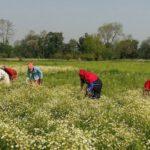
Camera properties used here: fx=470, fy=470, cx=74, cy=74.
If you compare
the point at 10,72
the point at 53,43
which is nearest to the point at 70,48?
the point at 53,43

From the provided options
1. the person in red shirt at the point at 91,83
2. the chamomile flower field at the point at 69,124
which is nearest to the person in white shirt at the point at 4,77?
the chamomile flower field at the point at 69,124

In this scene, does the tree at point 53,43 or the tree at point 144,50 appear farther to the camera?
the tree at point 144,50

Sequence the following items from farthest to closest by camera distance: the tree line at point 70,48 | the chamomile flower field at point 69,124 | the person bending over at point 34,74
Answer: the tree line at point 70,48, the person bending over at point 34,74, the chamomile flower field at point 69,124

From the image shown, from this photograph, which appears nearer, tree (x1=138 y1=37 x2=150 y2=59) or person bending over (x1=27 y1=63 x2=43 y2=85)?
person bending over (x1=27 y1=63 x2=43 y2=85)

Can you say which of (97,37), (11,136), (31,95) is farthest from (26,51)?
(11,136)

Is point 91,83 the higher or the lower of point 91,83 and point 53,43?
the lower

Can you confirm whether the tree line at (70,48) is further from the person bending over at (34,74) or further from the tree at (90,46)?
the person bending over at (34,74)

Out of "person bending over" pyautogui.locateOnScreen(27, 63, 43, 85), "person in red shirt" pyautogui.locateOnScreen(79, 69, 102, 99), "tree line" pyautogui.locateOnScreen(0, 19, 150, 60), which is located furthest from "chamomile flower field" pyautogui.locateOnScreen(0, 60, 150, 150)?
"tree line" pyautogui.locateOnScreen(0, 19, 150, 60)

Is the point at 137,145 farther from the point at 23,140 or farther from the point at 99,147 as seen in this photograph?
the point at 23,140

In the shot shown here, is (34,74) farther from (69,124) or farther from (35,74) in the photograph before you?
(69,124)

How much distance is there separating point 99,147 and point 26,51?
431 ft

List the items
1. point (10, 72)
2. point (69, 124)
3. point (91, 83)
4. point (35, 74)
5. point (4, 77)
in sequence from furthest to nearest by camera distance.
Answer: point (10, 72) < point (4, 77) < point (35, 74) < point (91, 83) < point (69, 124)

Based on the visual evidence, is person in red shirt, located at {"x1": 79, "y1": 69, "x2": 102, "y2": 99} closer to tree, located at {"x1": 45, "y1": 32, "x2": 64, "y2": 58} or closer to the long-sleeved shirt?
the long-sleeved shirt

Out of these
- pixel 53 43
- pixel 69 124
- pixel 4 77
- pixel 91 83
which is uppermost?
pixel 53 43
